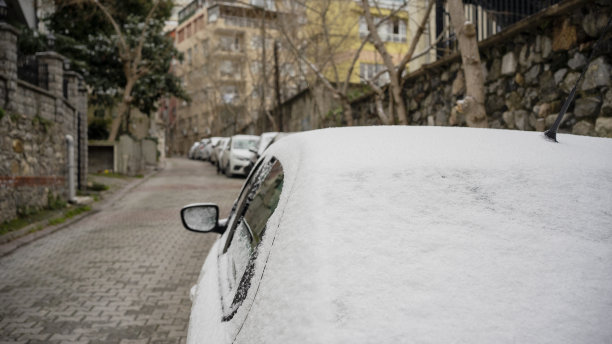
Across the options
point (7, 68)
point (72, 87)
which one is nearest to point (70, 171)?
point (72, 87)

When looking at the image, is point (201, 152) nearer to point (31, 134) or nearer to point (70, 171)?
point (70, 171)

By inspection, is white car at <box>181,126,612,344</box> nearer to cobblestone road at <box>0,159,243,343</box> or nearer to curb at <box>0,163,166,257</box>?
cobblestone road at <box>0,159,243,343</box>

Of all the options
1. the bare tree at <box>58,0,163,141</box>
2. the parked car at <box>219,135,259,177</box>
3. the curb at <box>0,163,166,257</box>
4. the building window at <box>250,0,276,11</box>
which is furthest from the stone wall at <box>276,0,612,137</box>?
the bare tree at <box>58,0,163,141</box>

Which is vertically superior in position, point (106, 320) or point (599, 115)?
point (599, 115)

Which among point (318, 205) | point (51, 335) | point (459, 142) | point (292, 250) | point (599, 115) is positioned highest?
point (599, 115)

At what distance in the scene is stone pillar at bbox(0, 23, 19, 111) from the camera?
30.8 ft

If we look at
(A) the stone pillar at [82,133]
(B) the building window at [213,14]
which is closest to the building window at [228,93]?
(B) the building window at [213,14]

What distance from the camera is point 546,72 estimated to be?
707 cm

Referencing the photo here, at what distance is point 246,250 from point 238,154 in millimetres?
19826

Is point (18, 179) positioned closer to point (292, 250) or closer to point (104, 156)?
point (292, 250)

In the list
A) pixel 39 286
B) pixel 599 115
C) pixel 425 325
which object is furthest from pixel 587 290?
pixel 39 286

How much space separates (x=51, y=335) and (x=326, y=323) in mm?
3890

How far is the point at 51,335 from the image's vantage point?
422 cm

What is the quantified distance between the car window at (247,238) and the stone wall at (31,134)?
8.20 m
